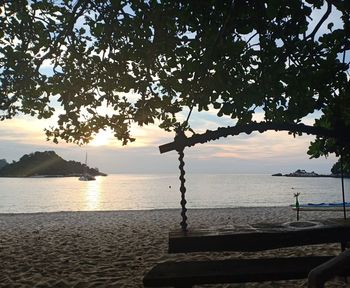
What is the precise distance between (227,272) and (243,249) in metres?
0.71

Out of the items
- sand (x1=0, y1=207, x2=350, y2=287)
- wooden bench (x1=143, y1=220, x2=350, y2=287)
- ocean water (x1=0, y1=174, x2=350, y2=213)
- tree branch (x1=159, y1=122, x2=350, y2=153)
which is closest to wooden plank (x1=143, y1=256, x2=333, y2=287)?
wooden bench (x1=143, y1=220, x2=350, y2=287)

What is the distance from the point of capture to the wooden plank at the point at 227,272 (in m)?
4.41

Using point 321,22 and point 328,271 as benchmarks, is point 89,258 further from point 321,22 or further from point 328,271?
point 328,271

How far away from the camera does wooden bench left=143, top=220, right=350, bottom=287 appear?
4441 millimetres

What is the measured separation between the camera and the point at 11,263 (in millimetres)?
9562

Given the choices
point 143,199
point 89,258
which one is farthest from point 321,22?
point 143,199

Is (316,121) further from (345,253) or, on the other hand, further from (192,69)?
(345,253)

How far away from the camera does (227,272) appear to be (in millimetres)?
4531

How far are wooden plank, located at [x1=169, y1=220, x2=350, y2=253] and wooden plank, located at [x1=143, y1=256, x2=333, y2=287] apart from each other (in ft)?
0.73

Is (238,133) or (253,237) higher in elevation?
(238,133)

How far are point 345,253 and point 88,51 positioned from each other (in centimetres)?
1023

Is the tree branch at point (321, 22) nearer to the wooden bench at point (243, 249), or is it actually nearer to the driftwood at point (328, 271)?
the wooden bench at point (243, 249)

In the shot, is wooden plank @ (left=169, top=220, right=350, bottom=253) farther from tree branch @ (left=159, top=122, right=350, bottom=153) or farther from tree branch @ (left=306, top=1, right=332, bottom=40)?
tree branch @ (left=306, top=1, right=332, bottom=40)

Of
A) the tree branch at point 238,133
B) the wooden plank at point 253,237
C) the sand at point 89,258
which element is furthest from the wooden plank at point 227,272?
the tree branch at point 238,133
